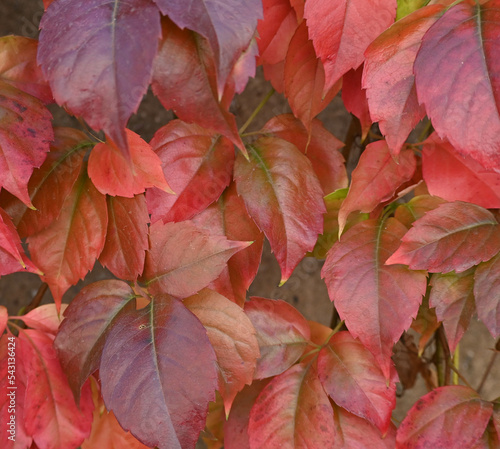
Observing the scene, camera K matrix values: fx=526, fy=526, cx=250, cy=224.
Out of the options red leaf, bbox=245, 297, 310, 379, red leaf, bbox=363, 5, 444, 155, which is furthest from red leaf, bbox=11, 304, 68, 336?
red leaf, bbox=363, 5, 444, 155

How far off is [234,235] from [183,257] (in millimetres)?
65

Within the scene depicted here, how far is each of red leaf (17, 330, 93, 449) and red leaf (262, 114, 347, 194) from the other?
0.38m

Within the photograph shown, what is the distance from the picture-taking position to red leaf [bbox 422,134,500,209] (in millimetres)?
572

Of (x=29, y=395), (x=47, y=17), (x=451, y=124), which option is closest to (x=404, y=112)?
(x=451, y=124)

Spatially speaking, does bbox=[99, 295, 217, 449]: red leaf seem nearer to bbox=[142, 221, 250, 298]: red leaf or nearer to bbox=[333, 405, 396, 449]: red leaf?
bbox=[142, 221, 250, 298]: red leaf

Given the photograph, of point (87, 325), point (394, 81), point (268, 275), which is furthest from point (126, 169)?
point (268, 275)

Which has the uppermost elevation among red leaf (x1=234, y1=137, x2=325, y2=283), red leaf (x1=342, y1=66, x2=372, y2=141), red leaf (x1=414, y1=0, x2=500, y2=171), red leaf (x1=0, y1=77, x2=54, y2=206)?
red leaf (x1=414, y1=0, x2=500, y2=171)

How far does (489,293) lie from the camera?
543 mm

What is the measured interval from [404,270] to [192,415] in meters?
0.26

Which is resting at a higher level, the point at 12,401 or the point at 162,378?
the point at 162,378

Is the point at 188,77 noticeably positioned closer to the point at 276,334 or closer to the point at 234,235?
the point at 234,235

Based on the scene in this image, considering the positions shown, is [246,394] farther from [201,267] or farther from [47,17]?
[47,17]

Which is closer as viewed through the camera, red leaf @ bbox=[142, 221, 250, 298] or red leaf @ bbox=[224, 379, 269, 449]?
red leaf @ bbox=[142, 221, 250, 298]

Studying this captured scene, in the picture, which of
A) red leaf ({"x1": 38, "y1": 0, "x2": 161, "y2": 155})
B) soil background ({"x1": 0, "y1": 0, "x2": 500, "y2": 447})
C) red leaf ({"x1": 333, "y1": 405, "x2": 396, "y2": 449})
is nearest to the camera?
red leaf ({"x1": 38, "y1": 0, "x2": 161, "y2": 155})
